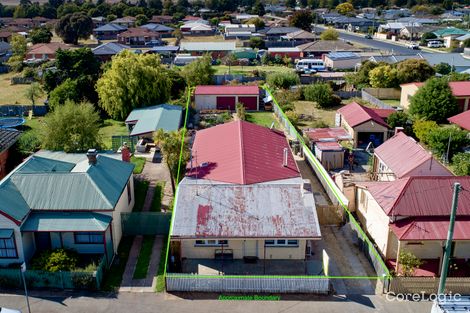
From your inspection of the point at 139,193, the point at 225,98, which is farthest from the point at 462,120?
the point at 139,193

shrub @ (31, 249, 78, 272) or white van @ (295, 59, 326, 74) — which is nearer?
shrub @ (31, 249, 78, 272)

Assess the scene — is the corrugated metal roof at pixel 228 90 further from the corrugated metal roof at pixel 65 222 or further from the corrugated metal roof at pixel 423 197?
the corrugated metal roof at pixel 65 222

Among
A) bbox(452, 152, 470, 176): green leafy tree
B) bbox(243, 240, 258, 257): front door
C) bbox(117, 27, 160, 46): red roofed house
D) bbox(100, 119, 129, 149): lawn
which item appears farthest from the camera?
bbox(117, 27, 160, 46): red roofed house

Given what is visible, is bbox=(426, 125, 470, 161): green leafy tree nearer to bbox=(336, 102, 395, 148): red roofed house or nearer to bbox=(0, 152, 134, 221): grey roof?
bbox=(336, 102, 395, 148): red roofed house

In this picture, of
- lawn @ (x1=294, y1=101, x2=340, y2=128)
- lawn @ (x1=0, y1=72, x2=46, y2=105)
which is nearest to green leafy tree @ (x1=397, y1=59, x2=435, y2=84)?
lawn @ (x1=294, y1=101, x2=340, y2=128)

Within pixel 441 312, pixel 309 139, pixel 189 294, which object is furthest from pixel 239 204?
pixel 309 139

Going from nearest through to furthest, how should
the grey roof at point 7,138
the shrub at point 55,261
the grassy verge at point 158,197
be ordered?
the shrub at point 55,261 < the grassy verge at point 158,197 < the grey roof at point 7,138

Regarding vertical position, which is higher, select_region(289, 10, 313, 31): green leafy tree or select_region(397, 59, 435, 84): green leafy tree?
select_region(289, 10, 313, 31): green leafy tree

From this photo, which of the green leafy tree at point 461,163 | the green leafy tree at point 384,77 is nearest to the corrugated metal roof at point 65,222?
the green leafy tree at point 461,163

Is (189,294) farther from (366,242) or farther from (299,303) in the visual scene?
Result: (366,242)
